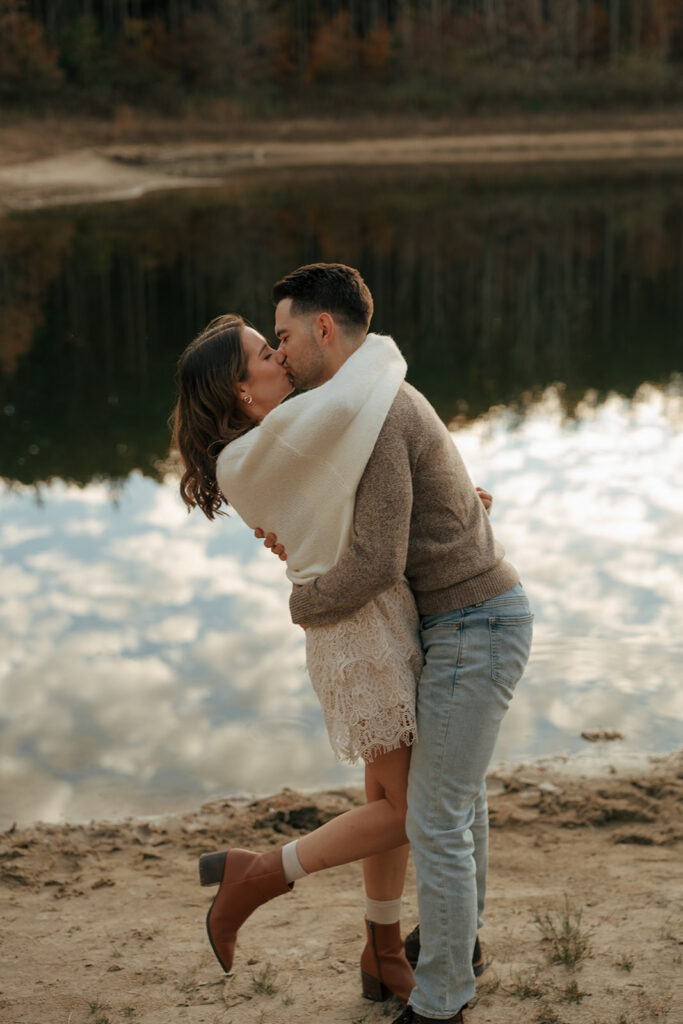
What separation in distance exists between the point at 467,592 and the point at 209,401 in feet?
2.42

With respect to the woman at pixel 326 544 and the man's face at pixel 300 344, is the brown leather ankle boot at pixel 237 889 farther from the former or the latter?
the man's face at pixel 300 344

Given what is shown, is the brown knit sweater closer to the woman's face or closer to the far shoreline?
the woman's face

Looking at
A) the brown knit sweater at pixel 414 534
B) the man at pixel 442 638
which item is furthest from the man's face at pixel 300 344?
the brown knit sweater at pixel 414 534

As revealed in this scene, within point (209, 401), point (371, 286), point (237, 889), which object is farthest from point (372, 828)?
point (371, 286)

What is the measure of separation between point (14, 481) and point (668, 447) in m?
4.55

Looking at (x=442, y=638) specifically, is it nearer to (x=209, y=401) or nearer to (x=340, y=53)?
(x=209, y=401)

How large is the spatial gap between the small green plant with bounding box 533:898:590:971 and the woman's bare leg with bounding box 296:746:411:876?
54 cm

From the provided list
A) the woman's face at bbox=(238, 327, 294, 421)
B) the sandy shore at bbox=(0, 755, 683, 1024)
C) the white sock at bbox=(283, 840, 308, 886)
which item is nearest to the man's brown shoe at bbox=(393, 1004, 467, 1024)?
the sandy shore at bbox=(0, 755, 683, 1024)

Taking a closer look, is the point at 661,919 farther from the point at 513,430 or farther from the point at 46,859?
the point at 513,430

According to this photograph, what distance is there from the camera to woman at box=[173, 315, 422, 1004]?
248 cm

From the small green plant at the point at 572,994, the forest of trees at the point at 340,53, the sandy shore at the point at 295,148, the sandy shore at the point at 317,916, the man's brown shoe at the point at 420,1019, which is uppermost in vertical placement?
the forest of trees at the point at 340,53

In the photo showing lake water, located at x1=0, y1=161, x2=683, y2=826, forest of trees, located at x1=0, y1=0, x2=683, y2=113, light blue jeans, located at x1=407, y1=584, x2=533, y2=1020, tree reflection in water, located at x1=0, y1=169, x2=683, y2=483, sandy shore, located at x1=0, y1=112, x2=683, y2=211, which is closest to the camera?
light blue jeans, located at x1=407, y1=584, x2=533, y2=1020

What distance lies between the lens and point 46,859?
372 centimetres

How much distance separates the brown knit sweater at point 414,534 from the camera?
2.44m
